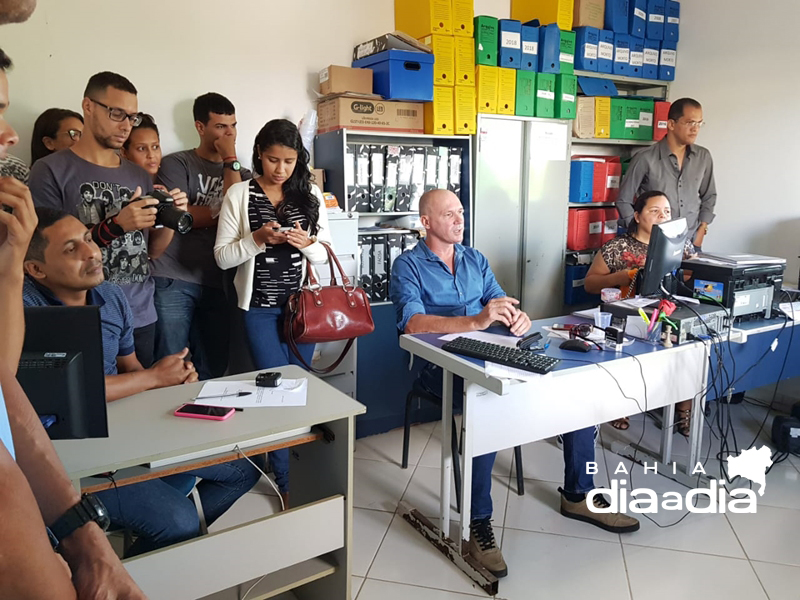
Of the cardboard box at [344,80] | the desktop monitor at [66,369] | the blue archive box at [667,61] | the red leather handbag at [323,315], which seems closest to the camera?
the desktop monitor at [66,369]

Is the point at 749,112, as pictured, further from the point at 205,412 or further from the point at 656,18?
the point at 205,412

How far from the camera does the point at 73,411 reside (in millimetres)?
1172

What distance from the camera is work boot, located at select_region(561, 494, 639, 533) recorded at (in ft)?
7.48

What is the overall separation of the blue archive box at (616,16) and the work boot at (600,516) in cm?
310

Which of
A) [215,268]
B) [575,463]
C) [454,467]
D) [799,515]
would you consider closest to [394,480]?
[454,467]

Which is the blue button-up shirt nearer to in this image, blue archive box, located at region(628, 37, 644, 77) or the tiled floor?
the tiled floor

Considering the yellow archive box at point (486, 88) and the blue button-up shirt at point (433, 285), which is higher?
the yellow archive box at point (486, 88)

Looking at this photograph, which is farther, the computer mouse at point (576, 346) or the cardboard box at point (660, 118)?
the cardboard box at point (660, 118)

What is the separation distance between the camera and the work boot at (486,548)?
2035 mm

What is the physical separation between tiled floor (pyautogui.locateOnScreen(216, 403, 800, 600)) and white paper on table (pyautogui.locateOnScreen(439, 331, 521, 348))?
0.76 metres

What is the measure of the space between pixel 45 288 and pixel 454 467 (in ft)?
5.10

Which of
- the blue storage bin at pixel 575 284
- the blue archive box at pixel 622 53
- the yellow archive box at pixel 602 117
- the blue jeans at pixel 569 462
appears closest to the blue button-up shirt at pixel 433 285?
the blue jeans at pixel 569 462

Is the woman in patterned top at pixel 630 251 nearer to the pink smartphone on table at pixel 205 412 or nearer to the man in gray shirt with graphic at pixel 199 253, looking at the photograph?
the man in gray shirt with graphic at pixel 199 253

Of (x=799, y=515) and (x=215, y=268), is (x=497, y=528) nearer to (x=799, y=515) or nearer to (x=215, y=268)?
(x=799, y=515)
